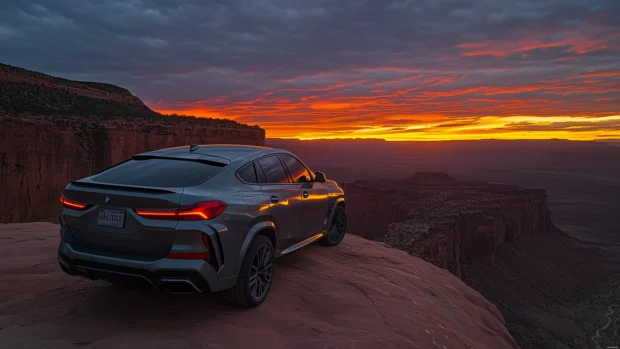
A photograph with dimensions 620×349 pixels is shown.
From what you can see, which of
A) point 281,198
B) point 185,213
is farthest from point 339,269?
point 185,213

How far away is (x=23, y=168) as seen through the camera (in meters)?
22.0

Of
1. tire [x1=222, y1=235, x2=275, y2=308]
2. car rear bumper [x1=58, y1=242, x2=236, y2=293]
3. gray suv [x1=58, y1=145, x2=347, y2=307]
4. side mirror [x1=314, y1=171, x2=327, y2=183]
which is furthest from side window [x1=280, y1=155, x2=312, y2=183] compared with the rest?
car rear bumper [x1=58, y1=242, x2=236, y2=293]

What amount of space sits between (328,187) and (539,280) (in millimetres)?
41142

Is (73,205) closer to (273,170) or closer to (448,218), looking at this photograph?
(273,170)

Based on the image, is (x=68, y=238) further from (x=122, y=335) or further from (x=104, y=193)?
(x=122, y=335)

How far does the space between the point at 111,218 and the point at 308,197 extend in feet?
9.15

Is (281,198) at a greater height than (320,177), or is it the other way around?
(320,177)

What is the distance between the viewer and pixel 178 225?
3.44 meters

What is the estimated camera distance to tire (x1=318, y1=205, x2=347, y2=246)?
7359 millimetres

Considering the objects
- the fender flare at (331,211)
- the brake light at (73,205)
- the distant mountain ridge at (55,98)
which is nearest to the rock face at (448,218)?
the distant mountain ridge at (55,98)

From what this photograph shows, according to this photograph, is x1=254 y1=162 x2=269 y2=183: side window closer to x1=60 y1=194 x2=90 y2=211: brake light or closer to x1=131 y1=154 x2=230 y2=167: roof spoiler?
x1=131 y1=154 x2=230 y2=167: roof spoiler

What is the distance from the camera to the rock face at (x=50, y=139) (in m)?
21.6

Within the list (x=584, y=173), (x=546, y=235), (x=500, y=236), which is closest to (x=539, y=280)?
(x=500, y=236)

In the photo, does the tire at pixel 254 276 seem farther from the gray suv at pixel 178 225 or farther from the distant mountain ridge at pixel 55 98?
the distant mountain ridge at pixel 55 98
